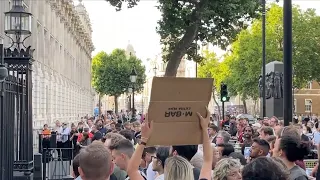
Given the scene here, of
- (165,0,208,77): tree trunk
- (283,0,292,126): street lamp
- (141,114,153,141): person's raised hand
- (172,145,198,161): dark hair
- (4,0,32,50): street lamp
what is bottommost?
(172,145,198,161): dark hair

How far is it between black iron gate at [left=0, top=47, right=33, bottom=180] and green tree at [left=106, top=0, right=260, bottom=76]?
1382cm

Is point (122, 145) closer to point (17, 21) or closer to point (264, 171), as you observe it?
point (264, 171)

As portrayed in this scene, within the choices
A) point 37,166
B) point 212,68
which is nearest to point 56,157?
point 37,166

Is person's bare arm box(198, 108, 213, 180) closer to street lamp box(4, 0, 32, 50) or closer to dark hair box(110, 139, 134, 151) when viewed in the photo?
dark hair box(110, 139, 134, 151)

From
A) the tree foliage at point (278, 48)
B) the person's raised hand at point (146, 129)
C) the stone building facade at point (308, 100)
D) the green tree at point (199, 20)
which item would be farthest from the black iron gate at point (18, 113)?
the stone building facade at point (308, 100)

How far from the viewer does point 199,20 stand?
82.0ft

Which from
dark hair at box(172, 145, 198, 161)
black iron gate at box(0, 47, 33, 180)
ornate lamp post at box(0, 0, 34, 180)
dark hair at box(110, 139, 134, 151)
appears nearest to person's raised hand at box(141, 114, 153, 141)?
dark hair at box(172, 145, 198, 161)

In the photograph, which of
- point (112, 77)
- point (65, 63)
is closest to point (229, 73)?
point (112, 77)

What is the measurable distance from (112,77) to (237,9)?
191 feet

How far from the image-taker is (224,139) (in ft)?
31.1

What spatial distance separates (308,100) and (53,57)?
182 ft

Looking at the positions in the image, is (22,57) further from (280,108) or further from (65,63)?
(65,63)

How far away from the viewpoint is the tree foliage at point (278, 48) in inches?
2272

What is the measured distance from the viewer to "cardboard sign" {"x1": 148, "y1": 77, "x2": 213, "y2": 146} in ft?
14.8
